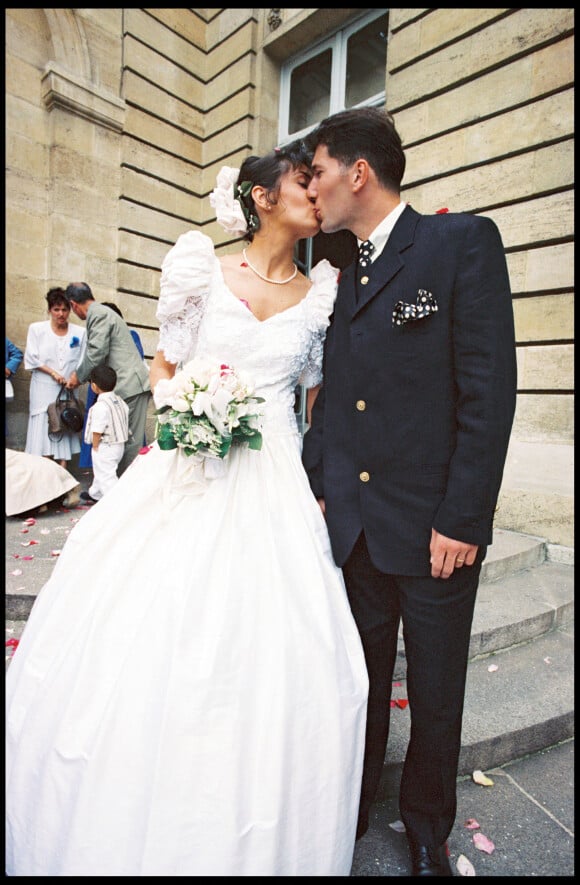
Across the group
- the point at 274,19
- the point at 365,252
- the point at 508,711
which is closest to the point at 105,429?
the point at 365,252

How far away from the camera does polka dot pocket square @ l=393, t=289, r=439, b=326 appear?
1.48 m

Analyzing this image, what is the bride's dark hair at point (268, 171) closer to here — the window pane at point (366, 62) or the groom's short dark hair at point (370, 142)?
the groom's short dark hair at point (370, 142)

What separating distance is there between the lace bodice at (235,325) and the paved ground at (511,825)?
63.9 inches

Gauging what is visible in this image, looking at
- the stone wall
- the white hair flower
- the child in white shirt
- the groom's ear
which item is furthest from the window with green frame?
the groom's ear

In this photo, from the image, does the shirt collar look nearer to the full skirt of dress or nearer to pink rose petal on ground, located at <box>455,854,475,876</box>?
the full skirt of dress

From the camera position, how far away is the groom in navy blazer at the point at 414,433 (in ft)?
4.72

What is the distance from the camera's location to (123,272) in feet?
23.3

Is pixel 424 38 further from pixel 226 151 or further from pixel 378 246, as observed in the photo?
pixel 378 246

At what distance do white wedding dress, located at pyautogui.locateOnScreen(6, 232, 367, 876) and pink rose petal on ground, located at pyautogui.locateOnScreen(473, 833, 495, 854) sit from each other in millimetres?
703

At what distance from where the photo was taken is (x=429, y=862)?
64.7 inches

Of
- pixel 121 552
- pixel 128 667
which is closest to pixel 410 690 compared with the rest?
pixel 128 667

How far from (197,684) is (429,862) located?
1.05m

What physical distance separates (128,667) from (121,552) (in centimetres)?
40

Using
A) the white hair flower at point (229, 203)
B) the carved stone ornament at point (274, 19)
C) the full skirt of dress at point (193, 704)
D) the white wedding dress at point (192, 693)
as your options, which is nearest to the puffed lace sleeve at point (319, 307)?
the white hair flower at point (229, 203)
